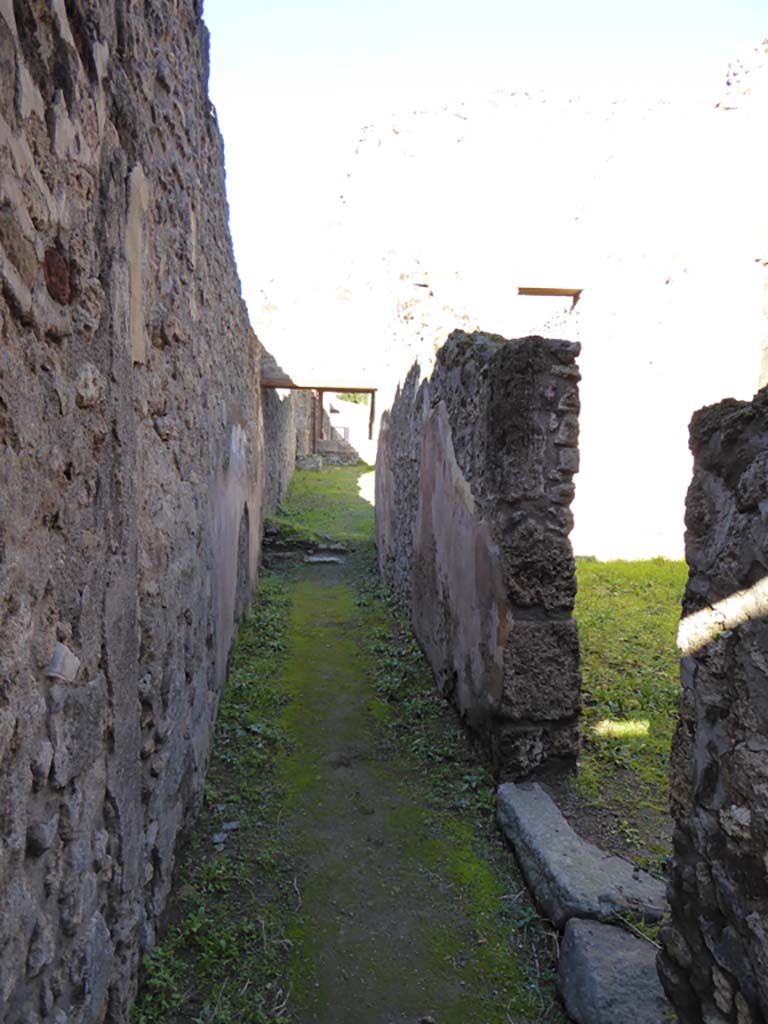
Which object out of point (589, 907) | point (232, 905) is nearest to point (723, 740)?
point (589, 907)

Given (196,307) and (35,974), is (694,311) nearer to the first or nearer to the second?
(196,307)

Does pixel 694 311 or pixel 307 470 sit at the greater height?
pixel 694 311

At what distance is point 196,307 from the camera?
3.11 metres

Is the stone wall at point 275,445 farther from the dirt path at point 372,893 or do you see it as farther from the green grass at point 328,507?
the dirt path at point 372,893

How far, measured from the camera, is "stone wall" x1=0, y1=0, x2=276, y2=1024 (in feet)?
3.67

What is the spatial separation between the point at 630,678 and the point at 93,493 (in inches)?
152

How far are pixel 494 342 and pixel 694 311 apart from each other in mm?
5565

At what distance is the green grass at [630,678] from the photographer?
3316mm

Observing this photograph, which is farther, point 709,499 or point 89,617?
point 709,499

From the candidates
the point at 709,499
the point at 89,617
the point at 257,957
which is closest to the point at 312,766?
the point at 257,957

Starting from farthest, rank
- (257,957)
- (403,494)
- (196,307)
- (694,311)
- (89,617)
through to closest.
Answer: (694,311)
(403,494)
(196,307)
(257,957)
(89,617)

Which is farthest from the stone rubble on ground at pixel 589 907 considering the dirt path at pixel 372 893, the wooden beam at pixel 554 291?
the wooden beam at pixel 554 291

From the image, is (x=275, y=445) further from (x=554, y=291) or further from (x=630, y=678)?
(x=630, y=678)

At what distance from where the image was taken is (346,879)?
8.73 ft
